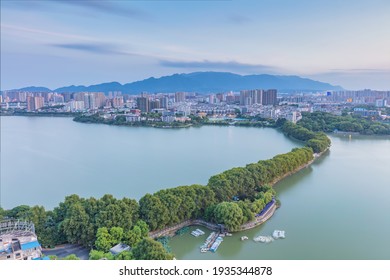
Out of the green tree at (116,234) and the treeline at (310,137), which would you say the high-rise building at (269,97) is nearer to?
the treeline at (310,137)

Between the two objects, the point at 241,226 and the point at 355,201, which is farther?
the point at 355,201

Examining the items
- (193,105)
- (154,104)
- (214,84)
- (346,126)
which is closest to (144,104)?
(154,104)

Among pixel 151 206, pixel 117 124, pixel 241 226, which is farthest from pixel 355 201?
pixel 117 124

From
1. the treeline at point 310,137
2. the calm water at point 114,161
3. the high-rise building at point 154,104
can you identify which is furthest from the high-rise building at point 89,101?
the treeline at point 310,137

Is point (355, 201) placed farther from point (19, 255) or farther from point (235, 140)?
point (235, 140)

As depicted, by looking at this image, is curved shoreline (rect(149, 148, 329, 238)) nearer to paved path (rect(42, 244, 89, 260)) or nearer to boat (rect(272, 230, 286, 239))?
boat (rect(272, 230, 286, 239))

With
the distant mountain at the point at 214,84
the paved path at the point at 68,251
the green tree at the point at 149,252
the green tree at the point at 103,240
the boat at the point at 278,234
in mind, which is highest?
the distant mountain at the point at 214,84

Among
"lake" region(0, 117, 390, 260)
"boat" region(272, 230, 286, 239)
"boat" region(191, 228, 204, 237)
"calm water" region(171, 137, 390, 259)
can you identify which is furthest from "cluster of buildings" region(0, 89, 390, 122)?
"boat" region(191, 228, 204, 237)
